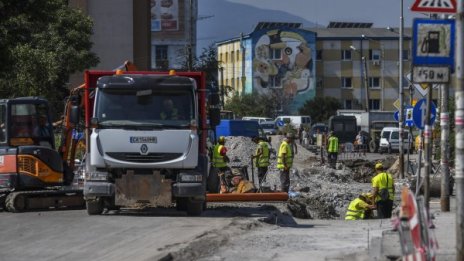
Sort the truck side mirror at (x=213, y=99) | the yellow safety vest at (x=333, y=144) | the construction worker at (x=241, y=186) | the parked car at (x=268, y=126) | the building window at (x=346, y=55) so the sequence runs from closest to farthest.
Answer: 1. the truck side mirror at (x=213, y=99)
2. the construction worker at (x=241, y=186)
3. the yellow safety vest at (x=333, y=144)
4. the parked car at (x=268, y=126)
5. the building window at (x=346, y=55)

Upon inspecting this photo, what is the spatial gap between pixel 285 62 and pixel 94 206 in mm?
90425

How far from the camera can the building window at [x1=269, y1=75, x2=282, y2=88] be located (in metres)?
109

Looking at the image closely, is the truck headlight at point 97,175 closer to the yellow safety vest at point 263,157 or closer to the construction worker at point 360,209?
the construction worker at point 360,209

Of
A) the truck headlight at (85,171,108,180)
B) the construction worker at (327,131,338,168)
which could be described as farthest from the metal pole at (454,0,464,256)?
the construction worker at (327,131,338,168)

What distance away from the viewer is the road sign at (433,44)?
39.2 ft

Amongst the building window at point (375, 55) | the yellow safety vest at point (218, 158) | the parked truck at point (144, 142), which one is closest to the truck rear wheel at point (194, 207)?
the parked truck at point (144, 142)

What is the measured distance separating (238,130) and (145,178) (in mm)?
40289

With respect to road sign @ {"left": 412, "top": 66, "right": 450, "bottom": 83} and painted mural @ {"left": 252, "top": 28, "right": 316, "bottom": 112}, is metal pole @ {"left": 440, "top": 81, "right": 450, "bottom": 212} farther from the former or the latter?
painted mural @ {"left": 252, "top": 28, "right": 316, "bottom": 112}

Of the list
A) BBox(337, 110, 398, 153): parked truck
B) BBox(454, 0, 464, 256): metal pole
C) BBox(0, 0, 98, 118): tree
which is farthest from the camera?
BBox(337, 110, 398, 153): parked truck

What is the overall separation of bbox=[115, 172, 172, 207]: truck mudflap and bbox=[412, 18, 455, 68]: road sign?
7723mm

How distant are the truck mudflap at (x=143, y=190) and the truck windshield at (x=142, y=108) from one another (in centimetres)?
114

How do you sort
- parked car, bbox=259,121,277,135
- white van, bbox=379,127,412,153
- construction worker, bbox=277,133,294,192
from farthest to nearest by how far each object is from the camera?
parked car, bbox=259,121,277,135 < white van, bbox=379,127,412,153 < construction worker, bbox=277,133,294,192

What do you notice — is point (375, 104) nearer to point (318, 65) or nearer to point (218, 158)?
point (318, 65)

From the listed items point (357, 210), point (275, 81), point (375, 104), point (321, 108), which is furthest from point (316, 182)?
point (375, 104)
